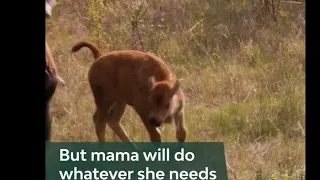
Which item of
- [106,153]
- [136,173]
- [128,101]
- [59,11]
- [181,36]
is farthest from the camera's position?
[59,11]

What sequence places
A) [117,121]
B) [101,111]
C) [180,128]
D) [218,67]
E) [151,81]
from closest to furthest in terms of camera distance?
[151,81], [180,128], [101,111], [117,121], [218,67]

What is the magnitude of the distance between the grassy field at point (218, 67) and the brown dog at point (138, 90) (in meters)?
0.27

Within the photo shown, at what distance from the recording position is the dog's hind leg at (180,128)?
17.7ft

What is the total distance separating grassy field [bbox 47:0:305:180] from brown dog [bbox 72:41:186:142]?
0.27 meters

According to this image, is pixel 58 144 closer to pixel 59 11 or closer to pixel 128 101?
pixel 128 101

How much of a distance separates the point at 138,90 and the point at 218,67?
6.75 ft

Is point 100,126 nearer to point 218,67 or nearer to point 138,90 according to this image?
point 138,90

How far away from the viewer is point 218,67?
7250 millimetres

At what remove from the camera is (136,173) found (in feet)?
15.2

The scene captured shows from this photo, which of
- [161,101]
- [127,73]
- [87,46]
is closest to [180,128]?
[161,101]

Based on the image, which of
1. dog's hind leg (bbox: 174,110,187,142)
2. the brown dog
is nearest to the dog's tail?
the brown dog

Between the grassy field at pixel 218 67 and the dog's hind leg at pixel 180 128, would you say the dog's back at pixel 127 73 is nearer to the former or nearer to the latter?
the dog's hind leg at pixel 180 128
